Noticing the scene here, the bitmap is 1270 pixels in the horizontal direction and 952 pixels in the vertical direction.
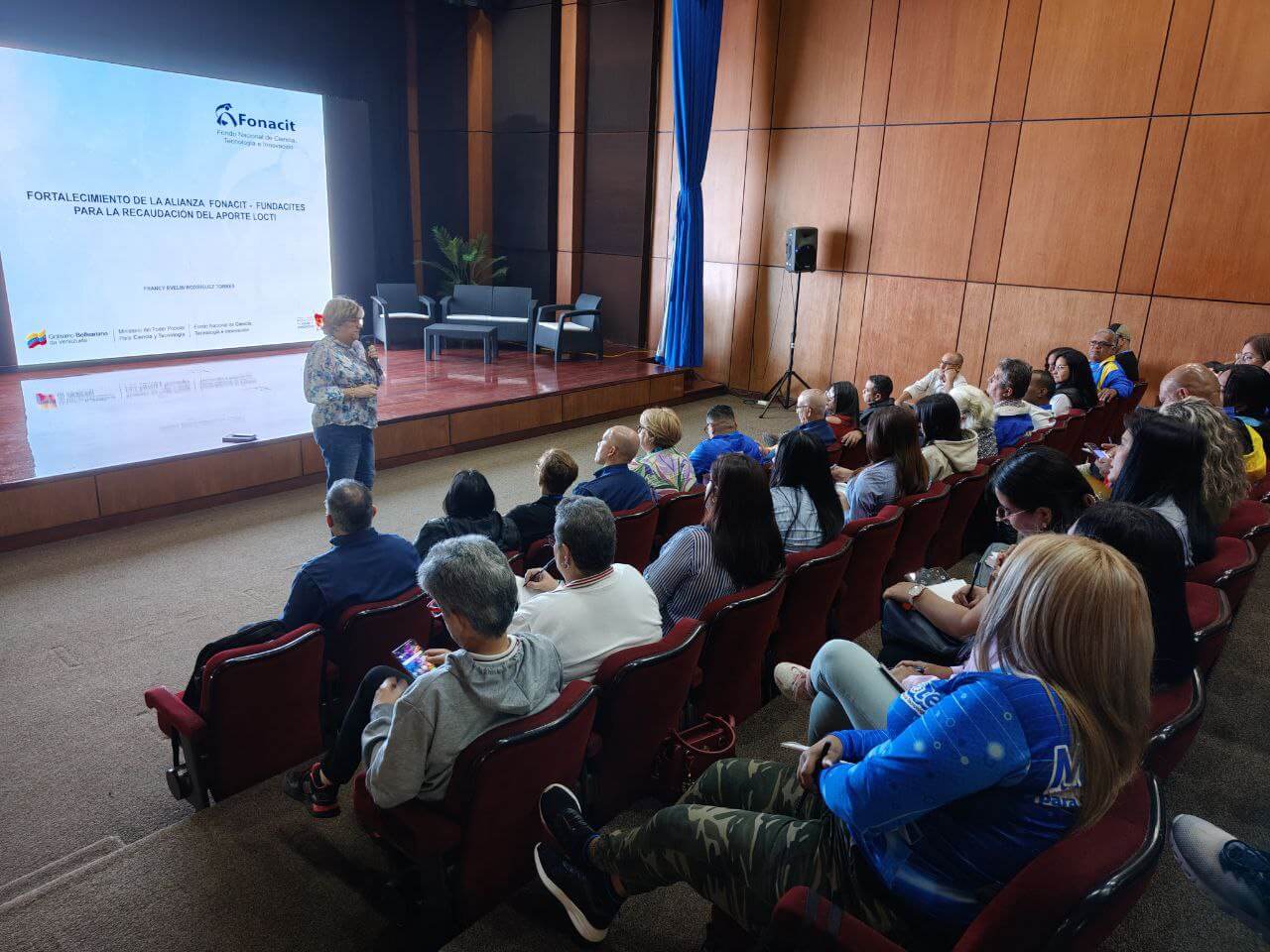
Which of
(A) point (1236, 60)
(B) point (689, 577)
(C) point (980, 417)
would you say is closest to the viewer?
(B) point (689, 577)

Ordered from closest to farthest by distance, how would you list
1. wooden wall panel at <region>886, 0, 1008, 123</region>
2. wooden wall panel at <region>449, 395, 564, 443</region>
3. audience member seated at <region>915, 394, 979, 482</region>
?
audience member seated at <region>915, 394, 979, 482</region>
wooden wall panel at <region>449, 395, 564, 443</region>
wooden wall panel at <region>886, 0, 1008, 123</region>

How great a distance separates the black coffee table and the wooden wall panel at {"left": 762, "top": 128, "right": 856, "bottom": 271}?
3389 mm

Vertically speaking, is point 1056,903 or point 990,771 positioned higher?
point 990,771

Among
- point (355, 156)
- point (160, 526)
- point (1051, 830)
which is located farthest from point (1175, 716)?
point (355, 156)

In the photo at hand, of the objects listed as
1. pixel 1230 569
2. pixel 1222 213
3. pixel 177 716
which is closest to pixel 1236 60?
pixel 1222 213

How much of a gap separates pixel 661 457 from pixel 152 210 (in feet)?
22.6

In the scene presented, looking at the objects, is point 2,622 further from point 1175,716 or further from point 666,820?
point 1175,716

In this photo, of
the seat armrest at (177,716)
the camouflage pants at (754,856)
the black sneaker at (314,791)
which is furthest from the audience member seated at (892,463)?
the seat armrest at (177,716)

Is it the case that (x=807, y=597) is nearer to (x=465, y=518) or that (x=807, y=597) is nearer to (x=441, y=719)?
(x=465, y=518)

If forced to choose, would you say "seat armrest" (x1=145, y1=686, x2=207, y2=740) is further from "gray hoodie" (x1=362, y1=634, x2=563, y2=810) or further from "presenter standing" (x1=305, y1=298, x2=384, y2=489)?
"presenter standing" (x1=305, y1=298, x2=384, y2=489)

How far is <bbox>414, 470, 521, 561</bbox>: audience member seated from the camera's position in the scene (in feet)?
10.3

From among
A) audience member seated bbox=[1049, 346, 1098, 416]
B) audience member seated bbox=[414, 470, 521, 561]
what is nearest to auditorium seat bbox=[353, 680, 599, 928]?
audience member seated bbox=[414, 470, 521, 561]

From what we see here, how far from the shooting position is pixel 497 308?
1003cm

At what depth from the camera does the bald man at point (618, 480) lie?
11.7ft
